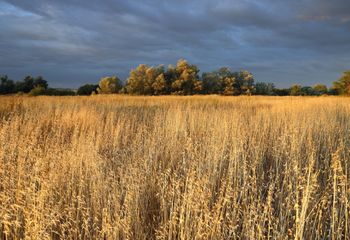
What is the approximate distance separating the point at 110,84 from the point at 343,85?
24136mm

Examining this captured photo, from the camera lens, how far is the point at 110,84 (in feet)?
117

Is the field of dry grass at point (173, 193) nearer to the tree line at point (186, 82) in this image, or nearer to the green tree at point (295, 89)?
the tree line at point (186, 82)

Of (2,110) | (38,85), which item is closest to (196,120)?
(2,110)

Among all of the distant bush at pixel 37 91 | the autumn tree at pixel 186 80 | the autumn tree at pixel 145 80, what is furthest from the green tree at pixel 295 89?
the distant bush at pixel 37 91

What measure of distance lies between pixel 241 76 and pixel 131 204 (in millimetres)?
29790

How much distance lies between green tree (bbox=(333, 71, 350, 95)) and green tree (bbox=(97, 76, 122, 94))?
22105 millimetres

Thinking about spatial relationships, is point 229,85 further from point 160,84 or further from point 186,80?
point 160,84

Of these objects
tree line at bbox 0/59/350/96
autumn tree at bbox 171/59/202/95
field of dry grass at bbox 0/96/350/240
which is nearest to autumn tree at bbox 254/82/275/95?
tree line at bbox 0/59/350/96

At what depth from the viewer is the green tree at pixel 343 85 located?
79.5 ft

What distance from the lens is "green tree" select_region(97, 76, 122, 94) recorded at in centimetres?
3481

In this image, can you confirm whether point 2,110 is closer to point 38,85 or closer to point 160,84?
point 38,85

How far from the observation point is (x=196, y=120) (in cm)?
840

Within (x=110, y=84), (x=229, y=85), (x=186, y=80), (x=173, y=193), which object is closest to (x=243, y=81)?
(x=229, y=85)

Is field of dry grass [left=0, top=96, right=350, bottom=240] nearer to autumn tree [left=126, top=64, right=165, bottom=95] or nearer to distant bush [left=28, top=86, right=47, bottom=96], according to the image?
distant bush [left=28, top=86, right=47, bottom=96]
